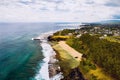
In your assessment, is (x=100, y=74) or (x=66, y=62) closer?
(x=100, y=74)

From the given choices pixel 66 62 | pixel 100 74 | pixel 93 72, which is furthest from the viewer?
pixel 66 62

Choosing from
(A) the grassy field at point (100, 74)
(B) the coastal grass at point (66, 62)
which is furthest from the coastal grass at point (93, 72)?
(B) the coastal grass at point (66, 62)

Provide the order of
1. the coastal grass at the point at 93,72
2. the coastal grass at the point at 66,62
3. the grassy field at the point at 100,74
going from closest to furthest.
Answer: the grassy field at the point at 100,74 < the coastal grass at the point at 93,72 < the coastal grass at the point at 66,62

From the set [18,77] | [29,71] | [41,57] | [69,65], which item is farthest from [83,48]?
[18,77]

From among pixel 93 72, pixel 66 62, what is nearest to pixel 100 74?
pixel 93 72

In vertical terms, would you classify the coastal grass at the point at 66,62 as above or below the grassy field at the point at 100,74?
below

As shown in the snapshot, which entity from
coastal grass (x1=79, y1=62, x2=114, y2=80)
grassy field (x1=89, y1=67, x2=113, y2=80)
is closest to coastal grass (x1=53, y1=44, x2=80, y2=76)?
coastal grass (x1=79, y1=62, x2=114, y2=80)

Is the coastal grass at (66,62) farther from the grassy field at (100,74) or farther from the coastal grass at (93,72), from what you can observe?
the grassy field at (100,74)

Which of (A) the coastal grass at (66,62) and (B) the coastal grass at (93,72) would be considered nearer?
(B) the coastal grass at (93,72)

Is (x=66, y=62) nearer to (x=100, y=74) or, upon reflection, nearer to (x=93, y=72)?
(x=93, y=72)

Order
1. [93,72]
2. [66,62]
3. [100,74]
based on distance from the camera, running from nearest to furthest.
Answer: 1. [100,74]
2. [93,72]
3. [66,62]

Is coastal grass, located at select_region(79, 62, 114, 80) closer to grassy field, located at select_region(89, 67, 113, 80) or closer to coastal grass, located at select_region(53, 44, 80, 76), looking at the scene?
grassy field, located at select_region(89, 67, 113, 80)
